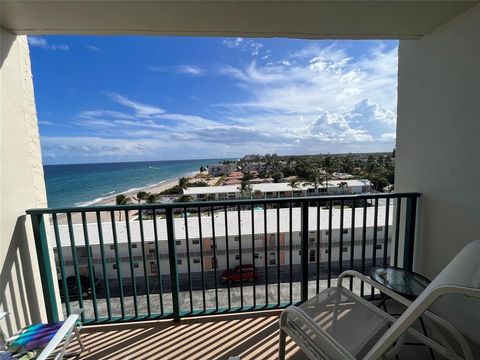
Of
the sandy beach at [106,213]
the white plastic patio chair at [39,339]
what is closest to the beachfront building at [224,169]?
the sandy beach at [106,213]

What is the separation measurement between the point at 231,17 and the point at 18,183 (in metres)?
1.90

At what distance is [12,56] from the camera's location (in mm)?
1697

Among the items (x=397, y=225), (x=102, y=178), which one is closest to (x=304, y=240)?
(x=397, y=225)

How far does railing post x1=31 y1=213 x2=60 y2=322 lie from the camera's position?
183 centimetres

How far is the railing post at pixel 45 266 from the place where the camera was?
1833 millimetres

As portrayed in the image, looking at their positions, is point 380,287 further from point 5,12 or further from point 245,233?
point 245,233

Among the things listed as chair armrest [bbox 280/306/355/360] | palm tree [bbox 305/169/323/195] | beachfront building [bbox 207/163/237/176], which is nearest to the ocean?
beachfront building [bbox 207/163/237/176]

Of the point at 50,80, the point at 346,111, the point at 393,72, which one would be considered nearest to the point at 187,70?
the point at 346,111

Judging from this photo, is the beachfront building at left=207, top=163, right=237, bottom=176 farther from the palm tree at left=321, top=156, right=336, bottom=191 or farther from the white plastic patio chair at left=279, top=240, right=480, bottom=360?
the white plastic patio chair at left=279, top=240, right=480, bottom=360

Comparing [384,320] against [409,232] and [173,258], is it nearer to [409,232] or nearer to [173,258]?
[409,232]

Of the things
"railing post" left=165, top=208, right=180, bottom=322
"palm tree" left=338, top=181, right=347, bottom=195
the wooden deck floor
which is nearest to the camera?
the wooden deck floor

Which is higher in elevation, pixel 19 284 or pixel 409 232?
pixel 409 232

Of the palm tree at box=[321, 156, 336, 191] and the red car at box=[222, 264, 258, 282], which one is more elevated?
the palm tree at box=[321, 156, 336, 191]

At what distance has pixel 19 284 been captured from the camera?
1765 millimetres
